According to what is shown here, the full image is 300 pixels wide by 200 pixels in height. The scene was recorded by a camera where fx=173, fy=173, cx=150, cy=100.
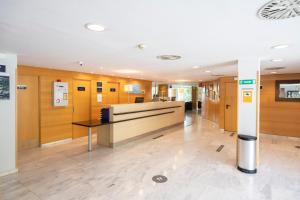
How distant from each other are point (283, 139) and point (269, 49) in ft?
15.2

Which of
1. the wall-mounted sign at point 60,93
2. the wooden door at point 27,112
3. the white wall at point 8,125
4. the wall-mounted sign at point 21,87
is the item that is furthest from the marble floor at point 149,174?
the wall-mounted sign at point 21,87

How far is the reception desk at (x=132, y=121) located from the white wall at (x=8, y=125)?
2.14 m

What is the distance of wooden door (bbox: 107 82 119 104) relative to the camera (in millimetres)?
7051


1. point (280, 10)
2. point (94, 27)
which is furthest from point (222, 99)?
point (94, 27)

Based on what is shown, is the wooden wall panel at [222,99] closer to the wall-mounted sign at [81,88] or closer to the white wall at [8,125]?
the wall-mounted sign at [81,88]

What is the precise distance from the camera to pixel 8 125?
3.38m

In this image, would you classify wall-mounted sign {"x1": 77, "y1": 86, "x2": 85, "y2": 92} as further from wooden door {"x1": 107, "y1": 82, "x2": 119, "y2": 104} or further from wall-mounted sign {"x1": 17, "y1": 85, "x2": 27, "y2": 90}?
wall-mounted sign {"x1": 17, "y1": 85, "x2": 27, "y2": 90}

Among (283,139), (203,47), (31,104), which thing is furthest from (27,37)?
(283,139)

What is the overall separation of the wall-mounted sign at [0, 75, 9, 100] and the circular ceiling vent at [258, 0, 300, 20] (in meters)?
4.14

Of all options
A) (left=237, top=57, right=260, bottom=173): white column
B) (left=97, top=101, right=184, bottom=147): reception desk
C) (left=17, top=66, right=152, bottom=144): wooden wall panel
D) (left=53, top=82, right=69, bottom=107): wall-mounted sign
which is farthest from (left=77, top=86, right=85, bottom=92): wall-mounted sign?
Answer: (left=237, top=57, right=260, bottom=173): white column

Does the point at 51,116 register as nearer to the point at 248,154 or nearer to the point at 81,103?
the point at 81,103

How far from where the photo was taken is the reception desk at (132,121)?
496cm

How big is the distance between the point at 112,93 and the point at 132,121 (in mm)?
2149

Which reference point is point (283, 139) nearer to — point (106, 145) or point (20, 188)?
point (106, 145)
